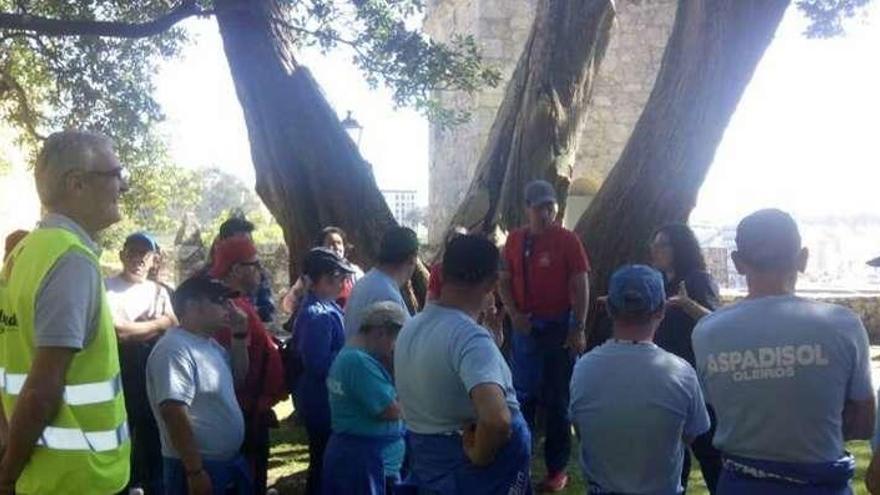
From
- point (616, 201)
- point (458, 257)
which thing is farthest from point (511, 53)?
point (458, 257)

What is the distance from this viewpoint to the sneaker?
630 cm

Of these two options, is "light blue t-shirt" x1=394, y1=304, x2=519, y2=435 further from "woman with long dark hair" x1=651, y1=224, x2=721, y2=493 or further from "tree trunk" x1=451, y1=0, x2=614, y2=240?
"tree trunk" x1=451, y1=0, x2=614, y2=240

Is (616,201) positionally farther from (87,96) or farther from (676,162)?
(87,96)

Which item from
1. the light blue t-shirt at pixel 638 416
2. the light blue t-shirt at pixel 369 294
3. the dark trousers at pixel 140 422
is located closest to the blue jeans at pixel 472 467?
the light blue t-shirt at pixel 638 416

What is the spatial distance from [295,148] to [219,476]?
4318mm

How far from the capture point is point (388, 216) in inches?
320

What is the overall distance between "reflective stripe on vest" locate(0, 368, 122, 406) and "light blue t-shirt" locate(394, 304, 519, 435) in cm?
102

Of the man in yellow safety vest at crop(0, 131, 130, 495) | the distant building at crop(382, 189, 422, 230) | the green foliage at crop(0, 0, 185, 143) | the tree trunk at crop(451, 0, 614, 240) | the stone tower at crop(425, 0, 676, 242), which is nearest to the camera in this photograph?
the man in yellow safety vest at crop(0, 131, 130, 495)

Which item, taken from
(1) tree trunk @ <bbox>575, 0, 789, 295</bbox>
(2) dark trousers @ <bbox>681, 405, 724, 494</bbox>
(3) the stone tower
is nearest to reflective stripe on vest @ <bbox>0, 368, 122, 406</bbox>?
(2) dark trousers @ <bbox>681, 405, 724, 494</bbox>

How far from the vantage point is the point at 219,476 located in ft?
13.9

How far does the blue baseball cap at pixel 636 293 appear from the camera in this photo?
3.47 meters

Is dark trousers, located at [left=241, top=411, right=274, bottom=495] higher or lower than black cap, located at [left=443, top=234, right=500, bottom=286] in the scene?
lower

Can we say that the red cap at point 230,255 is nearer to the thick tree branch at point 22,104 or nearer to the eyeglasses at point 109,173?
the eyeglasses at point 109,173

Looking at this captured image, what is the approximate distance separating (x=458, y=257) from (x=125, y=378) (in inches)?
113
